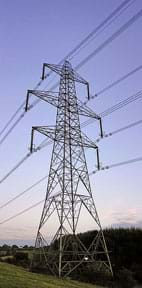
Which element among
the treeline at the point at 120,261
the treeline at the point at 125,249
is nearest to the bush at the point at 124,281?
the treeline at the point at 120,261

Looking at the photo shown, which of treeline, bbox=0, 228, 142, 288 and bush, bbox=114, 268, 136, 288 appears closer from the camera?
bush, bbox=114, 268, 136, 288

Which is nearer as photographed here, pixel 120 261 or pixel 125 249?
pixel 120 261

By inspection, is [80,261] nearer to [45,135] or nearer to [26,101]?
[45,135]

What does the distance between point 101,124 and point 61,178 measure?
5000 millimetres

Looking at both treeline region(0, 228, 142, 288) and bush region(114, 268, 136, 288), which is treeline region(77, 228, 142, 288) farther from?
bush region(114, 268, 136, 288)

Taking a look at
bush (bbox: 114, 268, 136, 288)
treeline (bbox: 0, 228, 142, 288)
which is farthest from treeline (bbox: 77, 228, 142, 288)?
bush (bbox: 114, 268, 136, 288)

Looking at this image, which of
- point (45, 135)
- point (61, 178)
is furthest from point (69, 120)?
point (61, 178)

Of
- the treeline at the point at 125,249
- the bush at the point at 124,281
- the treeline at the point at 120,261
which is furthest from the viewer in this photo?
the treeline at the point at 125,249

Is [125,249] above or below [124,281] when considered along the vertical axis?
above

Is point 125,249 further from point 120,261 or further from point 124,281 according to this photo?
point 124,281

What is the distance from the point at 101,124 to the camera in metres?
28.1

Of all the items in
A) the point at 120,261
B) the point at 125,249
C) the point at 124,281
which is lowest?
the point at 124,281

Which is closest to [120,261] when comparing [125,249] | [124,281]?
[125,249]

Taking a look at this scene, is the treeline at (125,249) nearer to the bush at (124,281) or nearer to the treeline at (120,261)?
the treeline at (120,261)
